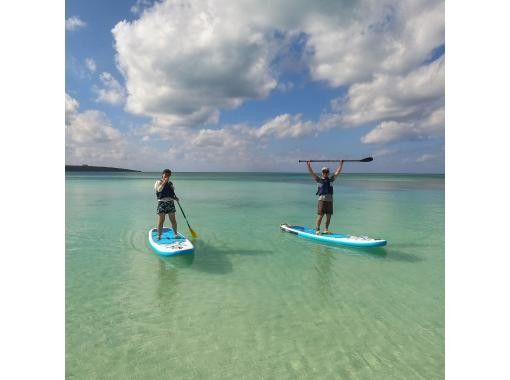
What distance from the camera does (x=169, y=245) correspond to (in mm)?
8797

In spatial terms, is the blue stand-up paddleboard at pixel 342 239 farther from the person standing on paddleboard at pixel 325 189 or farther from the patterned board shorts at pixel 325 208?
the patterned board shorts at pixel 325 208

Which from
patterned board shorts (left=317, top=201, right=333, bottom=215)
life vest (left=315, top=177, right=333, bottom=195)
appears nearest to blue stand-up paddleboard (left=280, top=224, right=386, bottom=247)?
patterned board shorts (left=317, top=201, right=333, bottom=215)

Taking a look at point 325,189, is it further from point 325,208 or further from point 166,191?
point 166,191

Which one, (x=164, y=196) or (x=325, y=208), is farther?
(x=325, y=208)

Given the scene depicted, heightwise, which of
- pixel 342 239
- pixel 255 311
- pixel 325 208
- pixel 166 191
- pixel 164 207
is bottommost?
pixel 255 311

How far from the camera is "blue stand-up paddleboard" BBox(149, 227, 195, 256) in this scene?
8203mm

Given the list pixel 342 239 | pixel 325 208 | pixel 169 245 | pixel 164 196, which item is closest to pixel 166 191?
pixel 164 196

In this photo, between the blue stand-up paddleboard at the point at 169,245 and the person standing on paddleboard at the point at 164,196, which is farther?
the person standing on paddleboard at the point at 164,196

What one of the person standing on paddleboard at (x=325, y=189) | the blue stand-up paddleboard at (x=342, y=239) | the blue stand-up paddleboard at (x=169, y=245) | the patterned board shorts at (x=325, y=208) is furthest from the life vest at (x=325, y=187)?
the blue stand-up paddleboard at (x=169, y=245)

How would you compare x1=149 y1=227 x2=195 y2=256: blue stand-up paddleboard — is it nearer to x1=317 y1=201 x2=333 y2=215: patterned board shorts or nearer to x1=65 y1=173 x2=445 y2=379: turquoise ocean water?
x1=65 y1=173 x2=445 y2=379: turquoise ocean water

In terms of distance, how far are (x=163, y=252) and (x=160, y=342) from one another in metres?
4.20

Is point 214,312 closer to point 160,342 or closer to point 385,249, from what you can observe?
point 160,342

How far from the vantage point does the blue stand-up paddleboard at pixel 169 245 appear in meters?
8.20
